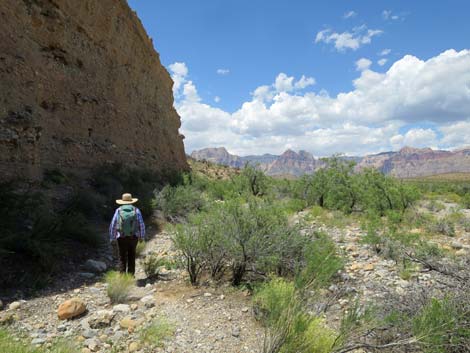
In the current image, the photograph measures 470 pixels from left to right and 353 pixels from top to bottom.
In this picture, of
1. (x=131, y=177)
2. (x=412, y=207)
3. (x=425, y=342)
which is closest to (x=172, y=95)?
(x=131, y=177)

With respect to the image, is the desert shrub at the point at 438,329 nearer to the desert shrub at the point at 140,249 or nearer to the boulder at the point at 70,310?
the boulder at the point at 70,310

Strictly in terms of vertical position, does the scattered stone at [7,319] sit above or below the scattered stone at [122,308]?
above

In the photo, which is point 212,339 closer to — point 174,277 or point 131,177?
point 174,277

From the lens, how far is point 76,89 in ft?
36.8

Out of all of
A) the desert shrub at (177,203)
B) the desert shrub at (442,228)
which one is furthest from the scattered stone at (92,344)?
the desert shrub at (442,228)

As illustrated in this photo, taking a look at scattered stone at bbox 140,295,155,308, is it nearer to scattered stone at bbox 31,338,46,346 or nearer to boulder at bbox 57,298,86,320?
boulder at bbox 57,298,86,320

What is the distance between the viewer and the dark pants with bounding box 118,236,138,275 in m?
5.34

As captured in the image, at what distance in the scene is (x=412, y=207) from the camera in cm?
1172

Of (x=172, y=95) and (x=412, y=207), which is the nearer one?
(x=412, y=207)

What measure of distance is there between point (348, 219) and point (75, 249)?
28.6 ft

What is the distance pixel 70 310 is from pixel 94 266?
194cm

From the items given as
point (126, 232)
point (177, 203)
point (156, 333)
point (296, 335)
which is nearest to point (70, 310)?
point (156, 333)

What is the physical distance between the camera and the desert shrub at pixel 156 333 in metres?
3.20

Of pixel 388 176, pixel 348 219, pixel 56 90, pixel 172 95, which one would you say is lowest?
pixel 348 219
